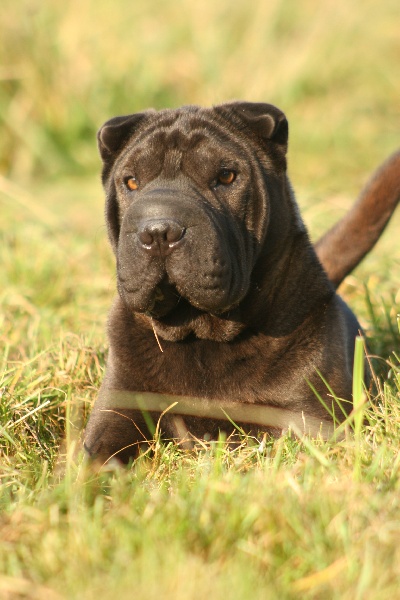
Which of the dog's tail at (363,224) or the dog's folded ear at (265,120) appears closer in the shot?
the dog's folded ear at (265,120)

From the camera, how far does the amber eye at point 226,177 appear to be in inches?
146

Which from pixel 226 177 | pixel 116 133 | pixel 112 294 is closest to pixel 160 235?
pixel 226 177

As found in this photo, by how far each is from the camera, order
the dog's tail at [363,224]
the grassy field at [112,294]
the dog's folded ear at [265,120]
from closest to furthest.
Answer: the grassy field at [112,294] → the dog's folded ear at [265,120] → the dog's tail at [363,224]

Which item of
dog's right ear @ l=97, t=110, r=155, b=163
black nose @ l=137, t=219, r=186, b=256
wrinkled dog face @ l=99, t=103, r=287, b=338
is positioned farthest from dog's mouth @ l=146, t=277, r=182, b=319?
dog's right ear @ l=97, t=110, r=155, b=163

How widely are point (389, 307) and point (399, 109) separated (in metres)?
5.46

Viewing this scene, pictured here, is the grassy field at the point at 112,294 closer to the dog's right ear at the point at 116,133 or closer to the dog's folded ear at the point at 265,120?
the dog's right ear at the point at 116,133

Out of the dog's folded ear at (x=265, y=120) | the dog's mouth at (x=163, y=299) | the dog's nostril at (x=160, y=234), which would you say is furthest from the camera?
the dog's folded ear at (x=265, y=120)

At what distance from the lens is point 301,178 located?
28.8 ft

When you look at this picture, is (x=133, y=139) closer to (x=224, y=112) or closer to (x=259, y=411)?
(x=224, y=112)

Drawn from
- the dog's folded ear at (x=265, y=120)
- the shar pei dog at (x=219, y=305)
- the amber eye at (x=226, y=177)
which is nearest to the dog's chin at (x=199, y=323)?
the shar pei dog at (x=219, y=305)

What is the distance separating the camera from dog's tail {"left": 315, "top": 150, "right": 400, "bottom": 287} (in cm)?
477

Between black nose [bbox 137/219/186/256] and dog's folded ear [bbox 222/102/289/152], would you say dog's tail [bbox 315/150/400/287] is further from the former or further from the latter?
black nose [bbox 137/219/186/256]

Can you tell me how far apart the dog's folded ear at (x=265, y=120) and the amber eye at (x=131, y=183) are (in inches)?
21.7

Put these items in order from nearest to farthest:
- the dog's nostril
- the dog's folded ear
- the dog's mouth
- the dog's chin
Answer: the dog's nostril → the dog's mouth → the dog's chin → the dog's folded ear
